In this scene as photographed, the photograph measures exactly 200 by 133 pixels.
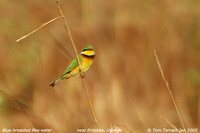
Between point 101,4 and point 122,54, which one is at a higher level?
point 101,4

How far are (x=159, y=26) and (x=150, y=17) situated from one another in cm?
11

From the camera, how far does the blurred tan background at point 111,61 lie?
239 centimetres

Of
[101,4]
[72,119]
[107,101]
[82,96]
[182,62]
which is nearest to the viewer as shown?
[72,119]

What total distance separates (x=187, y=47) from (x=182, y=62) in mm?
112

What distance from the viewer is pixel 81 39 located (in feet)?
9.77

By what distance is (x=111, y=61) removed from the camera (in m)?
2.84

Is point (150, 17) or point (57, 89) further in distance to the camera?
point (150, 17)

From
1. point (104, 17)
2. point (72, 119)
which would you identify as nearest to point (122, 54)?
point (104, 17)

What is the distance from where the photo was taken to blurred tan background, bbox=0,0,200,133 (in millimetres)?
2389

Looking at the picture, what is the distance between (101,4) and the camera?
342 cm

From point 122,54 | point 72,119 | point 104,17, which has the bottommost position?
point 72,119

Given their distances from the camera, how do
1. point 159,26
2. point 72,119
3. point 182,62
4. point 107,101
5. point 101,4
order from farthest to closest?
point 101,4
point 159,26
point 182,62
point 107,101
point 72,119

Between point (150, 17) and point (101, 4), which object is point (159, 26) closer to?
point (150, 17)

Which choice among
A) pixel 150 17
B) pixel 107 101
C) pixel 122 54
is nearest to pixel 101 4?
pixel 150 17
